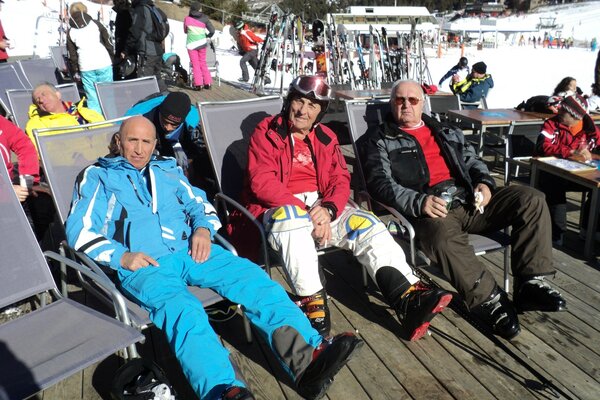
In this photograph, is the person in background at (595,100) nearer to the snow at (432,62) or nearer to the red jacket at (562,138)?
the red jacket at (562,138)

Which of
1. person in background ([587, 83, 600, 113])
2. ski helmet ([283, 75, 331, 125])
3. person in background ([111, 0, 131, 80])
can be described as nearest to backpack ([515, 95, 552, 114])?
person in background ([587, 83, 600, 113])

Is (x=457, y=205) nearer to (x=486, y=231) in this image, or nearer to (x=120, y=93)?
(x=486, y=231)

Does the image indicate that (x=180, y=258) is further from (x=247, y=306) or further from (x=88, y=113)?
(x=88, y=113)

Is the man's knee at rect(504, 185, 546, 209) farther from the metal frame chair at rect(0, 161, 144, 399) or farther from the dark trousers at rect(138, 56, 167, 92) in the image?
the dark trousers at rect(138, 56, 167, 92)

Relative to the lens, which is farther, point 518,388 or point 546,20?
point 546,20

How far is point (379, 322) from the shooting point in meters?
2.83

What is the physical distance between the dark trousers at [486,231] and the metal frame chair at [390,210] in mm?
64

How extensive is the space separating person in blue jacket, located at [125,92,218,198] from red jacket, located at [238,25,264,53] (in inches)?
339

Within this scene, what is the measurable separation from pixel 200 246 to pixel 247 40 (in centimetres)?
1046

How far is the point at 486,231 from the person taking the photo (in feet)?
9.95

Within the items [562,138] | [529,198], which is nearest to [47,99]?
[529,198]

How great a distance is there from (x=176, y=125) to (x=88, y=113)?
1.04 m

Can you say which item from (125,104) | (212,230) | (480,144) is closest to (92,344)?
(212,230)

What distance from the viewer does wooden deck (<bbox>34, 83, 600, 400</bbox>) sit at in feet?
7.52
